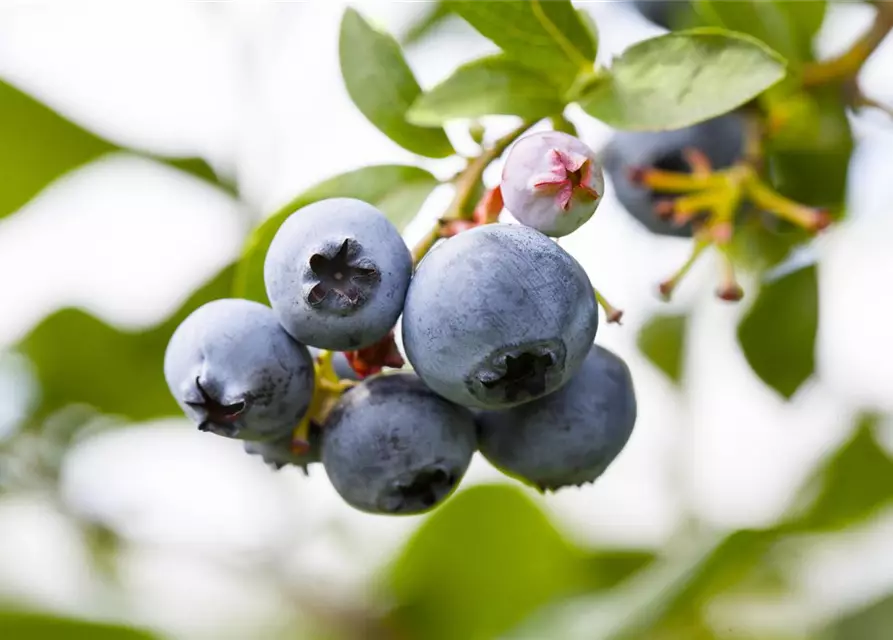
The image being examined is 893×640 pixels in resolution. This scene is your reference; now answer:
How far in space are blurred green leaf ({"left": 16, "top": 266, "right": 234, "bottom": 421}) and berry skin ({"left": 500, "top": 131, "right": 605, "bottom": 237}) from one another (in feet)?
3.66

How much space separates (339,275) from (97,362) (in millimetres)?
1186

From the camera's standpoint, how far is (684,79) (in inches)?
34.6

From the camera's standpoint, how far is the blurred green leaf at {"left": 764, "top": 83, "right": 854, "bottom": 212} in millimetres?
1261

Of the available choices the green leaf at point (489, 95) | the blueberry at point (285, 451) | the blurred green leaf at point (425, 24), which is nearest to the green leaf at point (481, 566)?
the blurred green leaf at point (425, 24)

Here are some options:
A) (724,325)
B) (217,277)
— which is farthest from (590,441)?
(724,325)

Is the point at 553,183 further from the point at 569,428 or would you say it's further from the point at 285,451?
the point at 285,451

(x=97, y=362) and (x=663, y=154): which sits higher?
(x=663, y=154)

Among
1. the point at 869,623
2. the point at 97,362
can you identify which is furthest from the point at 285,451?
the point at 97,362

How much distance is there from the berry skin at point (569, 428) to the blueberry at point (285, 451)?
16 centimetres

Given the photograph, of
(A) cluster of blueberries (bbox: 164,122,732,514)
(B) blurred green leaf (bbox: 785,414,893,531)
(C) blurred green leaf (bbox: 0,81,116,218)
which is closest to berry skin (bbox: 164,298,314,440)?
(A) cluster of blueberries (bbox: 164,122,732,514)

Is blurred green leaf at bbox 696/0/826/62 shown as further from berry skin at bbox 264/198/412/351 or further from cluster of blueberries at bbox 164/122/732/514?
berry skin at bbox 264/198/412/351

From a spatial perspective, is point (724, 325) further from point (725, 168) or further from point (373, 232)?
point (373, 232)

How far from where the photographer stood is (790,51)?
3.93 ft

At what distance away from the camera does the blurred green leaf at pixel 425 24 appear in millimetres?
1817
